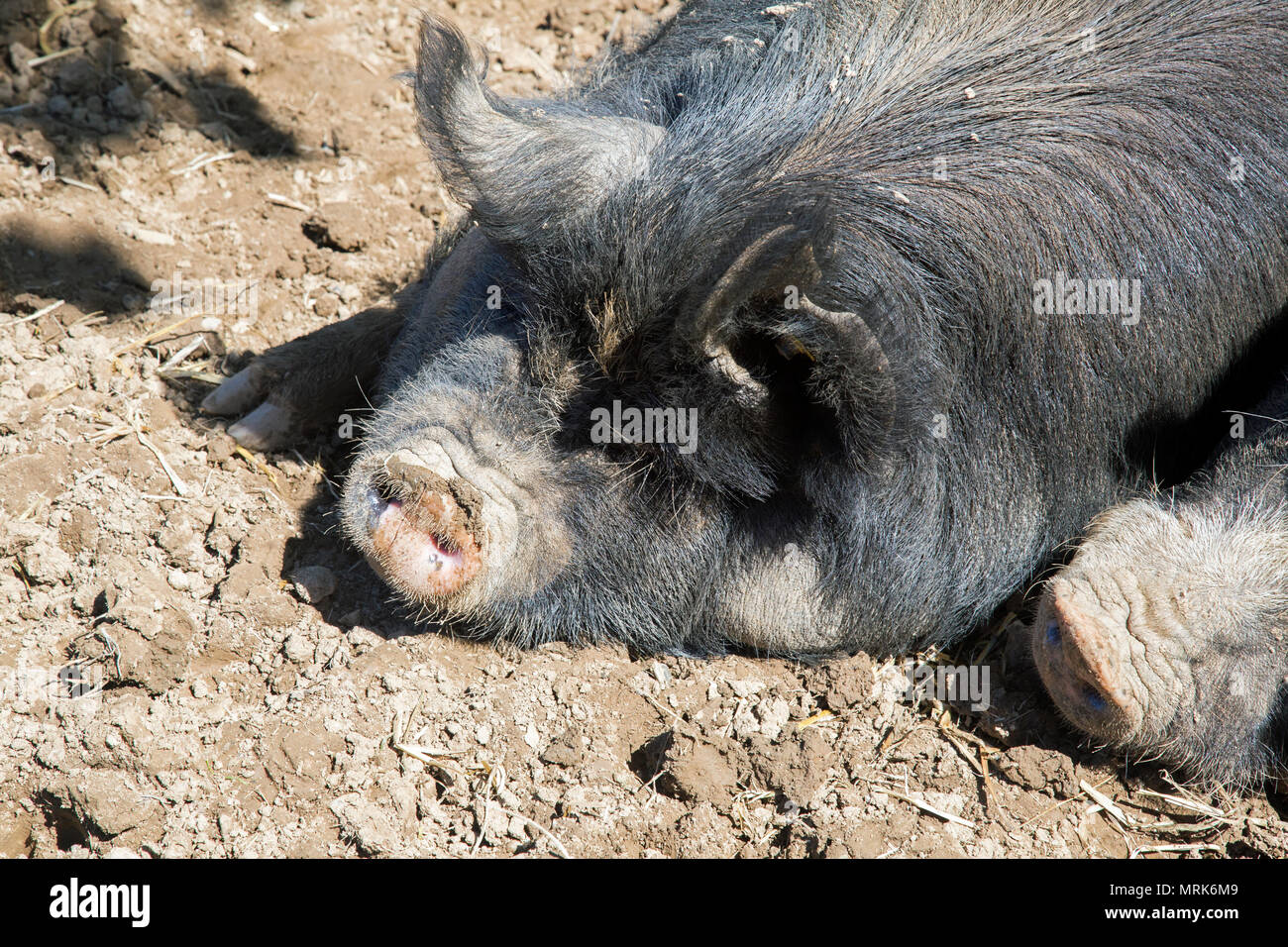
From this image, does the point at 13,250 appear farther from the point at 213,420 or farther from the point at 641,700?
the point at 641,700

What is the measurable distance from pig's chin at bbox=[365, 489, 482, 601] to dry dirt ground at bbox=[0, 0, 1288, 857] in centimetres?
37

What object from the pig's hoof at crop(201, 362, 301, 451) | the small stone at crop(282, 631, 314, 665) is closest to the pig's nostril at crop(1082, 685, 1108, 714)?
the small stone at crop(282, 631, 314, 665)

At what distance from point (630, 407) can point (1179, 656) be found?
1.78m

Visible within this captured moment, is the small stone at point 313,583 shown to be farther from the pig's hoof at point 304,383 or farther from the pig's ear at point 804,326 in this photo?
the pig's ear at point 804,326

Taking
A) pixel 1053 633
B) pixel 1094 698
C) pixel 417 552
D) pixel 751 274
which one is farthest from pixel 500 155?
pixel 1094 698

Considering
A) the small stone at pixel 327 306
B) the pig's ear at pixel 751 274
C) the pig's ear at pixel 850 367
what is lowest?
the pig's ear at pixel 850 367

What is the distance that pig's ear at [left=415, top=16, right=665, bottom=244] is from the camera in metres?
3.18

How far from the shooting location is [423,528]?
3.22m

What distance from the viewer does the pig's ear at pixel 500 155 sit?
3182mm

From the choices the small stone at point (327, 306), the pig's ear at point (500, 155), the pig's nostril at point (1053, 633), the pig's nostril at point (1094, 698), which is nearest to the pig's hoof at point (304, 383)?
the small stone at point (327, 306)

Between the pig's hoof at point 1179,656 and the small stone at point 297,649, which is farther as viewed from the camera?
the small stone at point 297,649

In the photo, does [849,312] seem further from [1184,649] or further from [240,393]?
[240,393]

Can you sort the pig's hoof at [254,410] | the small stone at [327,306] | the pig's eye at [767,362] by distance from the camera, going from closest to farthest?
the pig's eye at [767,362] → the pig's hoof at [254,410] → the small stone at [327,306]

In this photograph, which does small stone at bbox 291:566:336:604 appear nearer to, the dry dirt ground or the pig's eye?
the dry dirt ground
